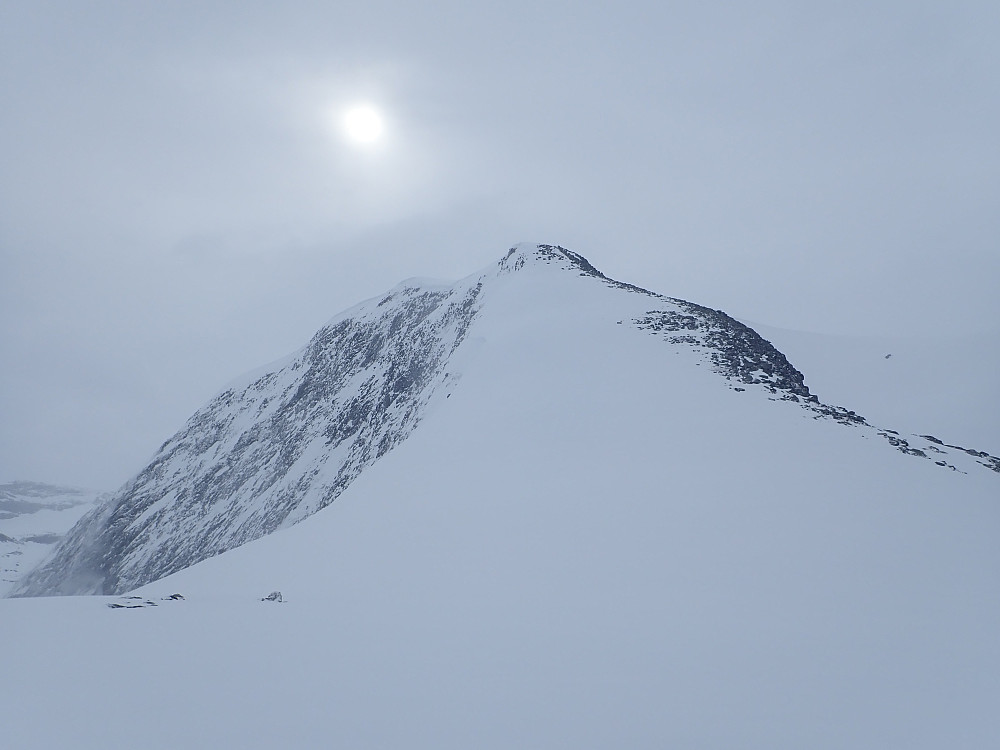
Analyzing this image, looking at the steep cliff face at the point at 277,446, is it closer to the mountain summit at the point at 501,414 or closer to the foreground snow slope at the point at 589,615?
the mountain summit at the point at 501,414

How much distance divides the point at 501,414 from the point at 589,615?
13.0 metres

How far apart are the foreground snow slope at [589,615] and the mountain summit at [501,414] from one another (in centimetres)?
25

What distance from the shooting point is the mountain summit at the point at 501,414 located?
18.1 metres

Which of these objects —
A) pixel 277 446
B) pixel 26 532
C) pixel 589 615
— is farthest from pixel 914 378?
pixel 26 532

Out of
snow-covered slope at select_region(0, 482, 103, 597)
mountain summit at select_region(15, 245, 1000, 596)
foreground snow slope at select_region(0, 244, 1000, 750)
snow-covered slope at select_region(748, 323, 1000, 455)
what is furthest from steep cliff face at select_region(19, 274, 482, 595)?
snow-covered slope at select_region(0, 482, 103, 597)

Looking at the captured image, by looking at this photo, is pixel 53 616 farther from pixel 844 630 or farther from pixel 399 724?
pixel 844 630

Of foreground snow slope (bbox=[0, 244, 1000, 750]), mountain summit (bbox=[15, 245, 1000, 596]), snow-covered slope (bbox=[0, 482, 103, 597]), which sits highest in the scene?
mountain summit (bbox=[15, 245, 1000, 596])

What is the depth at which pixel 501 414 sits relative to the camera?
902 inches

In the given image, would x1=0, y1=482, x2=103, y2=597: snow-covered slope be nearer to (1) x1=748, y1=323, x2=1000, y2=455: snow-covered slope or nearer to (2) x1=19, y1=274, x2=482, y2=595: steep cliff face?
(2) x1=19, y1=274, x2=482, y2=595: steep cliff face

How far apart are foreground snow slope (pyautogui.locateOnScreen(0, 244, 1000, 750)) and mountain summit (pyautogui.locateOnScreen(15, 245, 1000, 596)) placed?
252mm

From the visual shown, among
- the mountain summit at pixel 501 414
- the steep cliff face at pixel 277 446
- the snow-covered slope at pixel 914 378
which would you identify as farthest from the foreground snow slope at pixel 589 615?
the snow-covered slope at pixel 914 378

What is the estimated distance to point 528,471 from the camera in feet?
58.4

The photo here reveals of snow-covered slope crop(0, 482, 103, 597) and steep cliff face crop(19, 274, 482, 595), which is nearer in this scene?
steep cliff face crop(19, 274, 482, 595)

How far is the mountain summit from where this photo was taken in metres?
18.1
